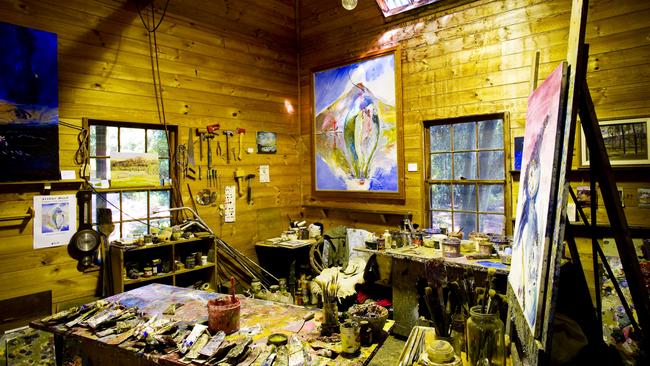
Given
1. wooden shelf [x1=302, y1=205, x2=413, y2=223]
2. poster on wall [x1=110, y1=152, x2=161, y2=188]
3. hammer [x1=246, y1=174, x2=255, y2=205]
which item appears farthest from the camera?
hammer [x1=246, y1=174, x2=255, y2=205]

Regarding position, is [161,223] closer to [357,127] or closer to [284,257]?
[284,257]

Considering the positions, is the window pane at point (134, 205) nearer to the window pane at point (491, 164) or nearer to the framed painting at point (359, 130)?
the framed painting at point (359, 130)

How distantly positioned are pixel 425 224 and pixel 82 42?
412 centimetres

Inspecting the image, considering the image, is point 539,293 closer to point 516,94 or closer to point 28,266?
point 516,94

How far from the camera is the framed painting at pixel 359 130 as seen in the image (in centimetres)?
479

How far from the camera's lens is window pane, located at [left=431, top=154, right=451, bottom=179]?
4453 mm

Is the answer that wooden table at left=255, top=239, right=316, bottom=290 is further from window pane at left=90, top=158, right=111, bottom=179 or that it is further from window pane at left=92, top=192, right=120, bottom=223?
window pane at left=90, top=158, right=111, bottom=179

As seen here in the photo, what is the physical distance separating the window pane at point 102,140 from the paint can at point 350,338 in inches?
126

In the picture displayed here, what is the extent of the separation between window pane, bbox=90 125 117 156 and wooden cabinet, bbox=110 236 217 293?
0.95m

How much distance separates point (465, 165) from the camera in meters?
4.33

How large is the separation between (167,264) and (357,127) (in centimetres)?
288

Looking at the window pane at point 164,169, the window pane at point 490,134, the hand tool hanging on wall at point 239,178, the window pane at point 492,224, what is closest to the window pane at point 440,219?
the window pane at point 492,224

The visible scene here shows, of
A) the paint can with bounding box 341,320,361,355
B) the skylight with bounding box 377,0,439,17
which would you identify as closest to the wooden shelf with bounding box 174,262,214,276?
the paint can with bounding box 341,320,361,355

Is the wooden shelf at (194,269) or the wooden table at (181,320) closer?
the wooden table at (181,320)
